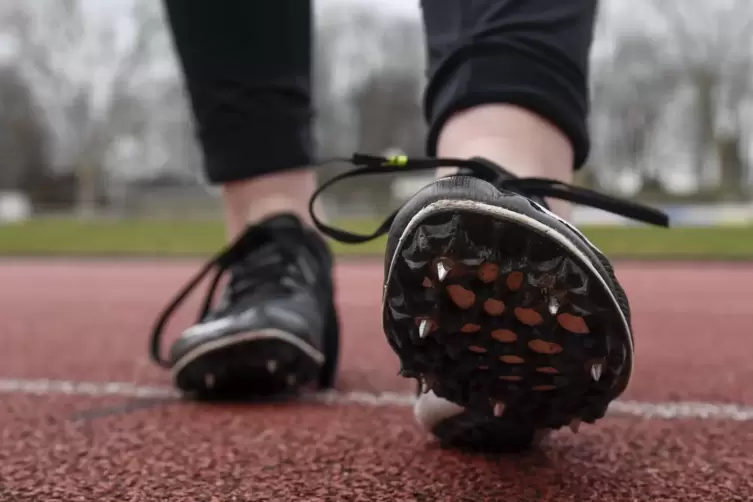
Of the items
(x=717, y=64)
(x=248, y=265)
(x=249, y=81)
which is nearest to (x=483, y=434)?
(x=248, y=265)

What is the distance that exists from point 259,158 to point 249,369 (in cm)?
28

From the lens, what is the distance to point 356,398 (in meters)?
0.94

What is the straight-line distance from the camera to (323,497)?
557mm

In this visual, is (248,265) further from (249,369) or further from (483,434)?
(483,434)

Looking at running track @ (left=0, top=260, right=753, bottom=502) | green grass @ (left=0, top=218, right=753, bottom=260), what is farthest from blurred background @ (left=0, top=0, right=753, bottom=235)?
running track @ (left=0, top=260, right=753, bottom=502)

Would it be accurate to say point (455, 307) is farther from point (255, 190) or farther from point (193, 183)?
point (193, 183)

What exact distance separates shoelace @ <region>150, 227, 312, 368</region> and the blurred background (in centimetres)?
1346

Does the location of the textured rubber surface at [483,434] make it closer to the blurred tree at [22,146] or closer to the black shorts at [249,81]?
the black shorts at [249,81]

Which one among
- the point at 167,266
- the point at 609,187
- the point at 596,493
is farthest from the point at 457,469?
the point at 609,187

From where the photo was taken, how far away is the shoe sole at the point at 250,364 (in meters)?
0.82

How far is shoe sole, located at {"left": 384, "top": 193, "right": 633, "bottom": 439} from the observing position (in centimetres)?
50

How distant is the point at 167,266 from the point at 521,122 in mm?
5003

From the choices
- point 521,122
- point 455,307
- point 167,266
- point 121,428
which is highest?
point 521,122

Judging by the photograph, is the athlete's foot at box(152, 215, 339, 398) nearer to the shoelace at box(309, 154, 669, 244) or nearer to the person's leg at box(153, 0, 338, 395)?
the person's leg at box(153, 0, 338, 395)
